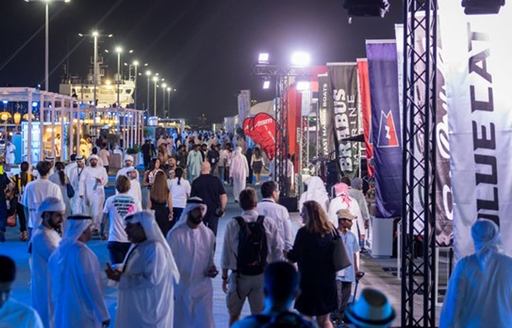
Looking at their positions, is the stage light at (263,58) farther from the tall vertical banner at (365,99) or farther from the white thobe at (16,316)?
the white thobe at (16,316)

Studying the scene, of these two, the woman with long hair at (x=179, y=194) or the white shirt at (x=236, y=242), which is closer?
the white shirt at (x=236, y=242)

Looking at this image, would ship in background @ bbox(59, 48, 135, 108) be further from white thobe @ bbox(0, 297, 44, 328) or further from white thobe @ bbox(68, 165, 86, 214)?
white thobe @ bbox(0, 297, 44, 328)

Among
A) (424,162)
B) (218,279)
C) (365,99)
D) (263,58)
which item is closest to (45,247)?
(424,162)

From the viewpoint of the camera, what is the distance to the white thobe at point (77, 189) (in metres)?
17.3

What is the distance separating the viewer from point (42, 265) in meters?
8.09

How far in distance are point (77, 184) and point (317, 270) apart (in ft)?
35.5

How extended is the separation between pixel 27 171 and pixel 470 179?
12.3m

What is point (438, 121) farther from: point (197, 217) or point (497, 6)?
point (197, 217)

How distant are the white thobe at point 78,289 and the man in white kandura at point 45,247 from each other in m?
0.71

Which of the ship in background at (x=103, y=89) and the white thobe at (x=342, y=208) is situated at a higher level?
the ship in background at (x=103, y=89)

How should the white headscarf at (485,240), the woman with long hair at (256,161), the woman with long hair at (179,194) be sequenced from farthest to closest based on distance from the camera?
1. the woman with long hair at (256,161)
2. the woman with long hair at (179,194)
3. the white headscarf at (485,240)

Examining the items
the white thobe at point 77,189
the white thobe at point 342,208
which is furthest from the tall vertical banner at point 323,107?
the white thobe at point 342,208

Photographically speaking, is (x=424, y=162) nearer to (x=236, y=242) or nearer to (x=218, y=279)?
(x=236, y=242)

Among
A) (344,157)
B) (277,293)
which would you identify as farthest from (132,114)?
(277,293)
